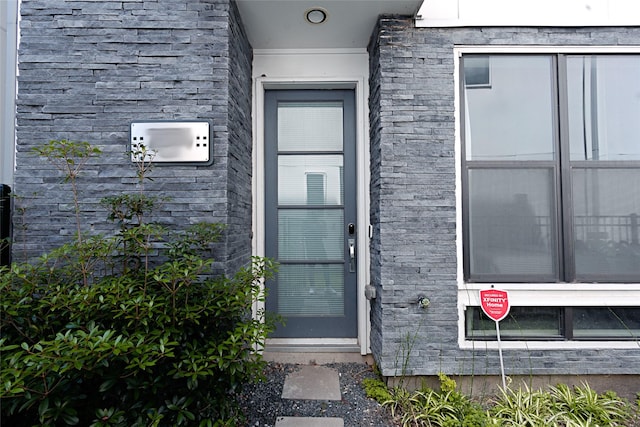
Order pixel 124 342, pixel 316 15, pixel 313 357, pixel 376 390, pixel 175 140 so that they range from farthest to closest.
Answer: pixel 313 357
pixel 316 15
pixel 376 390
pixel 175 140
pixel 124 342

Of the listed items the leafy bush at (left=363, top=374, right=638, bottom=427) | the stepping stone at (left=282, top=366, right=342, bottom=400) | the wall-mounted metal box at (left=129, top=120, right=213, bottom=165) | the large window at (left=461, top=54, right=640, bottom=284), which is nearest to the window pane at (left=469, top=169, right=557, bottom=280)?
the large window at (left=461, top=54, right=640, bottom=284)

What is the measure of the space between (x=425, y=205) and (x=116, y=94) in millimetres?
2182

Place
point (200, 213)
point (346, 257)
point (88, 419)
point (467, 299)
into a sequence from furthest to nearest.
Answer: point (346, 257)
point (467, 299)
point (200, 213)
point (88, 419)

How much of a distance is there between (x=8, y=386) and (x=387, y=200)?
2105 millimetres

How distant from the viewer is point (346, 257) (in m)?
2.84

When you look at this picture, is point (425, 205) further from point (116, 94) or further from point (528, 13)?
point (116, 94)

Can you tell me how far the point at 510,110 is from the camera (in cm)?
240

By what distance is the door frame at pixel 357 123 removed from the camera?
107 inches

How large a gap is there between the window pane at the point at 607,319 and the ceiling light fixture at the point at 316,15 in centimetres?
273

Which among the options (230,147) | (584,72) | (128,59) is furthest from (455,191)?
(128,59)

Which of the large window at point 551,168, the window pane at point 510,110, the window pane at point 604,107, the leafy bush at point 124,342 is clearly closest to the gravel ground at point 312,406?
the leafy bush at point 124,342

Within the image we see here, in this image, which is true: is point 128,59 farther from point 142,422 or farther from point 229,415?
point 229,415

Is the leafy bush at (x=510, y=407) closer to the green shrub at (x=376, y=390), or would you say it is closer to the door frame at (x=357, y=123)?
the green shrub at (x=376, y=390)

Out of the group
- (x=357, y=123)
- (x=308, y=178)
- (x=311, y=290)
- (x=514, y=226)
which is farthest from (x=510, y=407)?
(x=357, y=123)
